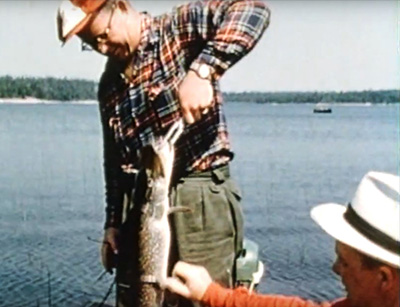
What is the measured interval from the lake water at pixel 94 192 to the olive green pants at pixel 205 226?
1.66ft

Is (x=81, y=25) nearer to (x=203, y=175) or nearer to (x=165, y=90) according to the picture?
(x=165, y=90)

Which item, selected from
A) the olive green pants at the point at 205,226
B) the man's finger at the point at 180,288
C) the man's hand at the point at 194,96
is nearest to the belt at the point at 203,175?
the olive green pants at the point at 205,226

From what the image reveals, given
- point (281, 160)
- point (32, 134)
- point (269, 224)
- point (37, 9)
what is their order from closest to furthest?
1. point (37, 9)
2. point (32, 134)
3. point (269, 224)
4. point (281, 160)

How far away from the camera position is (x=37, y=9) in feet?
7.75

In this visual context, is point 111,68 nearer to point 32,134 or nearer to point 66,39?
point 66,39

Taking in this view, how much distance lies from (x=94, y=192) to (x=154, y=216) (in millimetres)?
3848

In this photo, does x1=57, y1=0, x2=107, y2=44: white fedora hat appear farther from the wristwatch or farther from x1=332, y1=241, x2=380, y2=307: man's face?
x1=332, y1=241, x2=380, y2=307: man's face

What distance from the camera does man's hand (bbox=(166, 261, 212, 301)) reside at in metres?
1.71

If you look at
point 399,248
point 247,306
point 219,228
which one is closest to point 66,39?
point 219,228

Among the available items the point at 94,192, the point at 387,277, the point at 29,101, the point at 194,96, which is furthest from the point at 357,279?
the point at 94,192

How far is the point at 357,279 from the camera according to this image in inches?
59.5

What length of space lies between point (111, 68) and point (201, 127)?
0.82 feet

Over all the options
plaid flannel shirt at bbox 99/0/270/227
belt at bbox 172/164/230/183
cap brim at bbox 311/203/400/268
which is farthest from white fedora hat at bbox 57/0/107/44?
cap brim at bbox 311/203/400/268

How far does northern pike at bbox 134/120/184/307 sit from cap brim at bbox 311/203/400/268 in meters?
0.51
